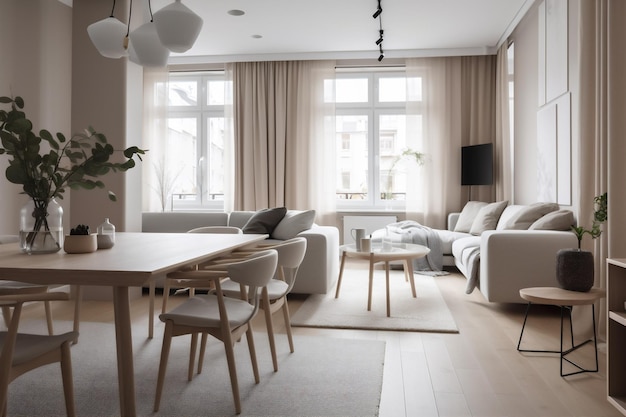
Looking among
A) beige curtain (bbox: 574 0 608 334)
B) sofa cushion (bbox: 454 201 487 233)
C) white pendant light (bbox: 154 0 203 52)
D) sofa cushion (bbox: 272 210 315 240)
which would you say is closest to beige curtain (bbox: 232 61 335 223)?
sofa cushion (bbox: 454 201 487 233)

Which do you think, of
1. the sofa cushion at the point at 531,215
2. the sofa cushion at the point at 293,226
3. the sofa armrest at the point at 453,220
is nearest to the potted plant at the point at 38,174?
the sofa cushion at the point at 293,226

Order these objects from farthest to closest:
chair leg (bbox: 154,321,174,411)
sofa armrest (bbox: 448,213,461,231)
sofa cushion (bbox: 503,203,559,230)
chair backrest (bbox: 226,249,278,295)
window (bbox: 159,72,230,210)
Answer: window (bbox: 159,72,230,210)
sofa armrest (bbox: 448,213,461,231)
sofa cushion (bbox: 503,203,559,230)
chair leg (bbox: 154,321,174,411)
chair backrest (bbox: 226,249,278,295)

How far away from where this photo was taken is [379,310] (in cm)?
378

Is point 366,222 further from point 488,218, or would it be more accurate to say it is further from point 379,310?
point 379,310

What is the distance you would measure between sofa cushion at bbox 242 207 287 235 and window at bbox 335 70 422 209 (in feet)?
9.61

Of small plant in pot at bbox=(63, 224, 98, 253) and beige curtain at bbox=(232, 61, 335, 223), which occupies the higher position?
beige curtain at bbox=(232, 61, 335, 223)

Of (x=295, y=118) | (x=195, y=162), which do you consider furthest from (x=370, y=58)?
(x=195, y=162)

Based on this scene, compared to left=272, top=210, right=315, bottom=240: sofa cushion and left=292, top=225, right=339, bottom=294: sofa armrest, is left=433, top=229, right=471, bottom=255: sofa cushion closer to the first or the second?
left=272, top=210, right=315, bottom=240: sofa cushion

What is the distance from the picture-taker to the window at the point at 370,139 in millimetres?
7336

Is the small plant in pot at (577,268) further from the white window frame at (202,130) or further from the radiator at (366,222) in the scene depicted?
the white window frame at (202,130)

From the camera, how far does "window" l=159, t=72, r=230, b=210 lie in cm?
765

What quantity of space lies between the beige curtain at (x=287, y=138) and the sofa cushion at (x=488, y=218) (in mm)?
2207

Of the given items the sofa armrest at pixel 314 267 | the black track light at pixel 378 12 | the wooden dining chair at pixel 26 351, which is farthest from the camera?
the black track light at pixel 378 12

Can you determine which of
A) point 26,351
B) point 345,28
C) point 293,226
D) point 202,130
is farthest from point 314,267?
point 202,130
